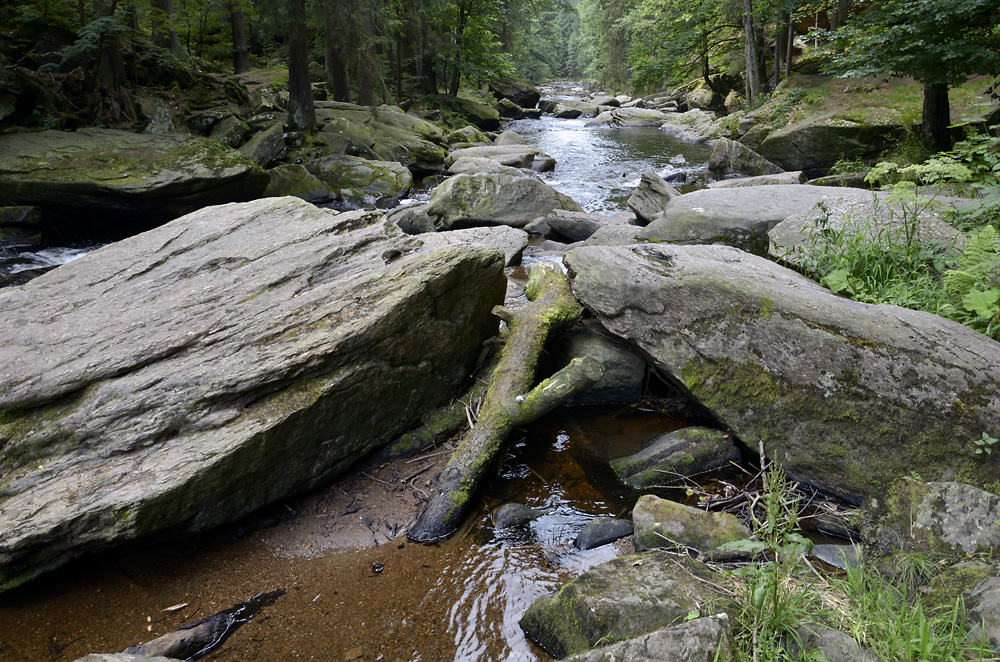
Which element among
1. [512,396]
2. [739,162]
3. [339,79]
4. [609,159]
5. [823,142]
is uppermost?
[339,79]

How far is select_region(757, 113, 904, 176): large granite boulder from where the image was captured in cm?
1256

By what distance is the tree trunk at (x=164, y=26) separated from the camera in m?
14.3

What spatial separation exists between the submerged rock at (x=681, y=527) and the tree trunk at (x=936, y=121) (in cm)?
1086

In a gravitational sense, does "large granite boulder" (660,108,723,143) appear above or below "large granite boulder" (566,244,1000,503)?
above

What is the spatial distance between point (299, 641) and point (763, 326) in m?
3.53

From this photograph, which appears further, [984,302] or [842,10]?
[842,10]

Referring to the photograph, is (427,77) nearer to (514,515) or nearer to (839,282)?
(839,282)

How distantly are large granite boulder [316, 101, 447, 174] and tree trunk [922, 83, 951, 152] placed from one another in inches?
437

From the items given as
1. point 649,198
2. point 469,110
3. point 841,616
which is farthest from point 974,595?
point 469,110

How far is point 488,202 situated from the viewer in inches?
411

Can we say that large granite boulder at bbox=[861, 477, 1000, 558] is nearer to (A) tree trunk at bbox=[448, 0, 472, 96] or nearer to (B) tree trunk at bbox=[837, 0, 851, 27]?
(B) tree trunk at bbox=[837, 0, 851, 27]

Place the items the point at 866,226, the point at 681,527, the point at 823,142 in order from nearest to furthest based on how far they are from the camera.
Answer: the point at 681,527 < the point at 866,226 < the point at 823,142

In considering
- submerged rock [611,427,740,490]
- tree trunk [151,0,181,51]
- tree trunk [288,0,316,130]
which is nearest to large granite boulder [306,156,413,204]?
tree trunk [288,0,316,130]

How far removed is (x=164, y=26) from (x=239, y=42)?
250 inches
